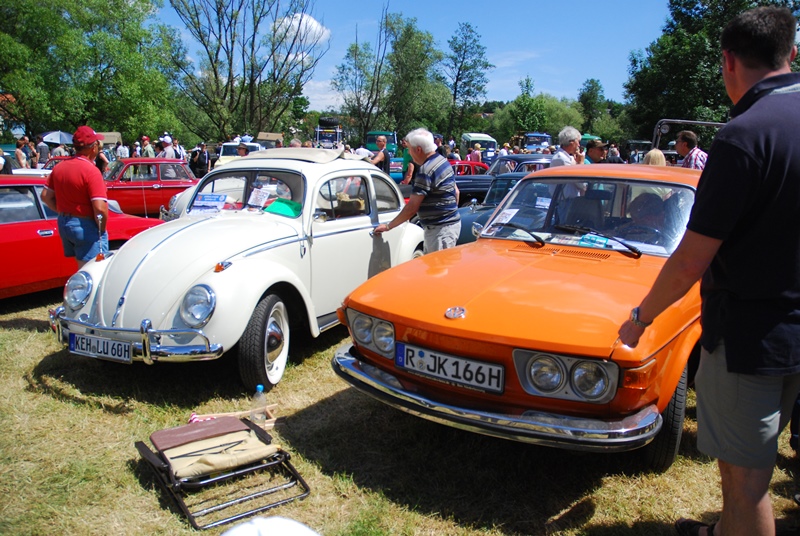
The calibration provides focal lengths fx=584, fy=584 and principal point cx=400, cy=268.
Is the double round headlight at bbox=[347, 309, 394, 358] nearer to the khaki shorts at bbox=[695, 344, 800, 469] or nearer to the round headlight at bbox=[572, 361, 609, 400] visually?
the round headlight at bbox=[572, 361, 609, 400]

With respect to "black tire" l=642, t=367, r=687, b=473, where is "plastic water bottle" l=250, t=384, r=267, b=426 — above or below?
below

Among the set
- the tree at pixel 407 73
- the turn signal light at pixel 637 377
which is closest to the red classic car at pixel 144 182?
the turn signal light at pixel 637 377

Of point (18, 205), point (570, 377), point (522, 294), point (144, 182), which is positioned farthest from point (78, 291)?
point (144, 182)

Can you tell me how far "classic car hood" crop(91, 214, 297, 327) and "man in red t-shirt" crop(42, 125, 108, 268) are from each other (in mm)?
643

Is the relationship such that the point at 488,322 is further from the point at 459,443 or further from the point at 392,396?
the point at 459,443

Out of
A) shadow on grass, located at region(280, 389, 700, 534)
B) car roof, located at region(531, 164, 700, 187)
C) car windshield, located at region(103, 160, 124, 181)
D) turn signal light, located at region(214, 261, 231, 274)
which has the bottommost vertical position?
shadow on grass, located at region(280, 389, 700, 534)

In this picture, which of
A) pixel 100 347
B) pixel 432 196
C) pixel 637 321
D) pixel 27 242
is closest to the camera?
pixel 637 321

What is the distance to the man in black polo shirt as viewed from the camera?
181 cm

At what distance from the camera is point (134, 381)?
14.7 ft

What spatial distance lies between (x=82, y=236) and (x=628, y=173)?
447 cm

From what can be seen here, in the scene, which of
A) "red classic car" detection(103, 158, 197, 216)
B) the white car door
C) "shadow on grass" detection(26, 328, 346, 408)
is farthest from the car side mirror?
"red classic car" detection(103, 158, 197, 216)

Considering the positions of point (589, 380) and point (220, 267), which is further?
point (220, 267)

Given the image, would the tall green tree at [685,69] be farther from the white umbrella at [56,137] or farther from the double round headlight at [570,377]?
the double round headlight at [570,377]

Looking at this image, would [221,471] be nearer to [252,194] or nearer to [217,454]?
[217,454]
